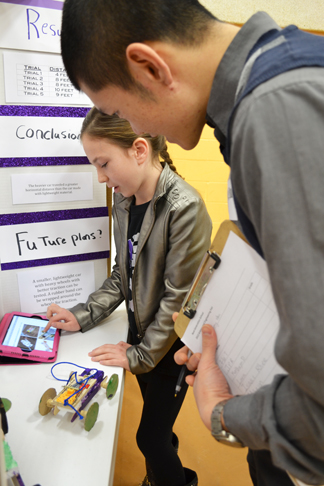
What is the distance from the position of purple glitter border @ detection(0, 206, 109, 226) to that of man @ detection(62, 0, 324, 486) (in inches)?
24.2

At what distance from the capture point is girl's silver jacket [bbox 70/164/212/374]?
0.97m

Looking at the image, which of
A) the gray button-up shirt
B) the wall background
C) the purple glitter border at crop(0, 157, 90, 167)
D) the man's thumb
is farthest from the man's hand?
the wall background

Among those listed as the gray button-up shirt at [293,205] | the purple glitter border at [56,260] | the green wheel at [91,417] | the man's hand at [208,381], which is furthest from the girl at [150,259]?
the gray button-up shirt at [293,205]

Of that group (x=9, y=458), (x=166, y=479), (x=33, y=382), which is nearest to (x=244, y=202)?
(x=9, y=458)

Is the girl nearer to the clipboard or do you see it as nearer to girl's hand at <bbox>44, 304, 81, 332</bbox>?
girl's hand at <bbox>44, 304, 81, 332</bbox>

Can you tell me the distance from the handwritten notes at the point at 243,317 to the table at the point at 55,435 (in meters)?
0.30

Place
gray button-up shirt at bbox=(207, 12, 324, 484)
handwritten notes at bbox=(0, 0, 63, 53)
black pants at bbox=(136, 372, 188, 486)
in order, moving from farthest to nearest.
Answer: black pants at bbox=(136, 372, 188, 486)
handwritten notes at bbox=(0, 0, 63, 53)
gray button-up shirt at bbox=(207, 12, 324, 484)

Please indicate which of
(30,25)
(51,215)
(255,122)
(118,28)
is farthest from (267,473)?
(30,25)

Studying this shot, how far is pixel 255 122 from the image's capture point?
0.35 m

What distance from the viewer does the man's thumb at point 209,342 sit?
63 cm

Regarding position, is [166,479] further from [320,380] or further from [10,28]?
[10,28]

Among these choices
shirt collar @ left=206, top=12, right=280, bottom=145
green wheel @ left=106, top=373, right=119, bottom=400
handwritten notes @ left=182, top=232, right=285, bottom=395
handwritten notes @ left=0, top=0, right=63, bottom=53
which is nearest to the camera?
shirt collar @ left=206, top=12, right=280, bottom=145

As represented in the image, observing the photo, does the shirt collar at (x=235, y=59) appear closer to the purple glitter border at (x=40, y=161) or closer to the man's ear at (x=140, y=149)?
the man's ear at (x=140, y=149)

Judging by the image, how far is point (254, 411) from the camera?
448 mm
